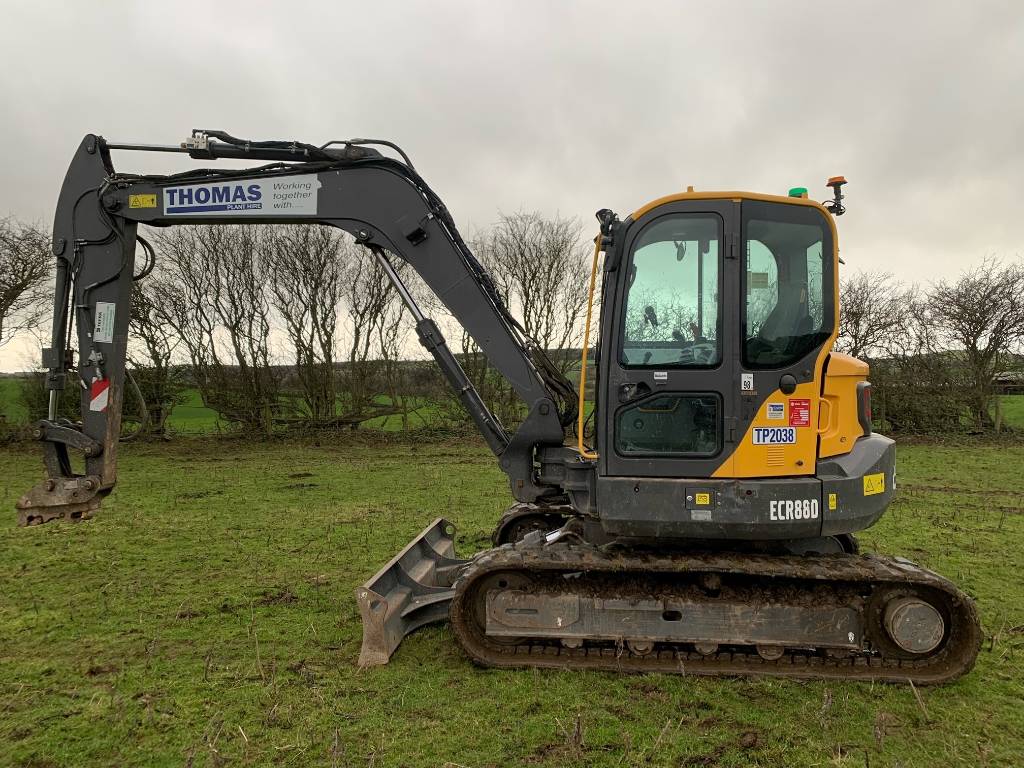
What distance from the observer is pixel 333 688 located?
175 inches

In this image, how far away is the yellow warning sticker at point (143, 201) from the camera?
18.8 ft

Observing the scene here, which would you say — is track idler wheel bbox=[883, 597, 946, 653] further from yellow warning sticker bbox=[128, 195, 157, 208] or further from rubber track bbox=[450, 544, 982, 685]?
yellow warning sticker bbox=[128, 195, 157, 208]

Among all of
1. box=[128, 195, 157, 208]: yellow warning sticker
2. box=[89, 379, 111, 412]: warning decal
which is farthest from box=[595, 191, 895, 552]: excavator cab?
box=[89, 379, 111, 412]: warning decal

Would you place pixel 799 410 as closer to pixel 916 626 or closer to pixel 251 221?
pixel 916 626

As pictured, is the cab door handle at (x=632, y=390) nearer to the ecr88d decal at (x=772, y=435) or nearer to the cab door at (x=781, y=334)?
the cab door at (x=781, y=334)

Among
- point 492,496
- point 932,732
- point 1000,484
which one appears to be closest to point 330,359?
point 492,496

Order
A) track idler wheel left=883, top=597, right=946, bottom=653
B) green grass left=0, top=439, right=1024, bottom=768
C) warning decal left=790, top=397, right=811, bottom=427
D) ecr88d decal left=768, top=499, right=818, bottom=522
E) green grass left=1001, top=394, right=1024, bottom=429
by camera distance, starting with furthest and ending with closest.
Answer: green grass left=1001, top=394, right=1024, bottom=429, warning decal left=790, top=397, right=811, bottom=427, ecr88d decal left=768, top=499, right=818, bottom=522, track idler wheel left=883, top=597, right=946, bottom=653, green grass left=0, top=439, right=1024, bottom=768

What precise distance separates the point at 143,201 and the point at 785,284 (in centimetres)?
509

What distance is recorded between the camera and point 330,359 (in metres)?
20.0

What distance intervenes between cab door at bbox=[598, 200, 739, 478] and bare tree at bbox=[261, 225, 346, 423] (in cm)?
1616

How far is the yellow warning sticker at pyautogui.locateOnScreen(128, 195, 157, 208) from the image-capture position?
18.8ft

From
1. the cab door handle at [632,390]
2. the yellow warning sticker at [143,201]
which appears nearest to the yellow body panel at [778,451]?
the cab door handle at [632,390]

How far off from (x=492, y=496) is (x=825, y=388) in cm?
Answer: 710

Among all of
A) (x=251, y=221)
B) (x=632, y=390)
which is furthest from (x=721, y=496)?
(x=251, y=221)
